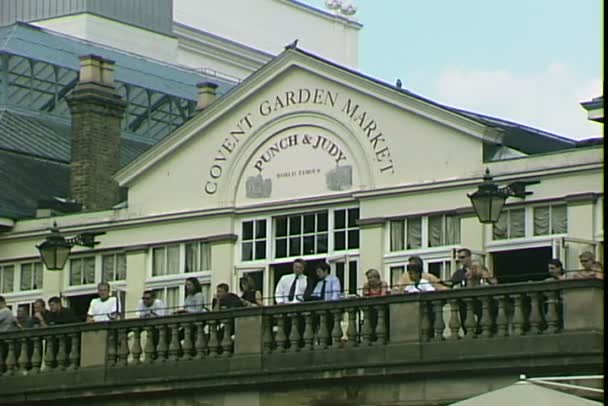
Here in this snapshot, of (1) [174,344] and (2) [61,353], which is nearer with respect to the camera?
(1) [174,344]

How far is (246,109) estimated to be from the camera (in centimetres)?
3603

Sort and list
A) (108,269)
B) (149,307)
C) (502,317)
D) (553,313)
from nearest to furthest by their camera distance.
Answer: (553,313), (502,317), (149,307), (108,269)

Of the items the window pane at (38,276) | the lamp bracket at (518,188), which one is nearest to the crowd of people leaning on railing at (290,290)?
the lamp bracket at (518,188)

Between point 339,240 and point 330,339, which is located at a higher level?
point 339,240

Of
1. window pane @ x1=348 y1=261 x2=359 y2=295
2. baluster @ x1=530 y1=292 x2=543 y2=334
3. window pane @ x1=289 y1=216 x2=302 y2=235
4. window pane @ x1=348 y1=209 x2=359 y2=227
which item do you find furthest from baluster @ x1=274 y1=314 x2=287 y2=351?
baluster @ x1=530 y1=292 x2=543 y2=334

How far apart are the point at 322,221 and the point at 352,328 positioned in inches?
160

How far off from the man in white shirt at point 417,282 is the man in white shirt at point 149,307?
4378 mm

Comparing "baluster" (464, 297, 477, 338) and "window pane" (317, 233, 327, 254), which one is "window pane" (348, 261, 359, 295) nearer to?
"window pane" (317, 233, 327, 254)

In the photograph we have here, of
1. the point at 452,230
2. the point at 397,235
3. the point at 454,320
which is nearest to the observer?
the point at 454,320

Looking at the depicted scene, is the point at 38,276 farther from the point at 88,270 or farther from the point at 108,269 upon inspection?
the point at 108,269

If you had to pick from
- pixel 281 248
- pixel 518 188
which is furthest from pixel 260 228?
pixel 518 188

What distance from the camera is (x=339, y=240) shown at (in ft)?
114

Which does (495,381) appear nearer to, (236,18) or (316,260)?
(316,260)

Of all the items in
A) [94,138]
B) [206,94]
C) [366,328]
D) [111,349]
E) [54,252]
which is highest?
[206,94]
